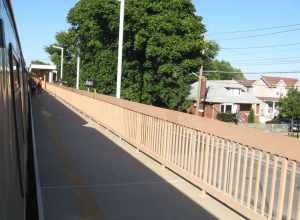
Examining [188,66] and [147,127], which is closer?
[147,127]

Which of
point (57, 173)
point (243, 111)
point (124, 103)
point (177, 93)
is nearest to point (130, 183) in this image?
point (57, 173)

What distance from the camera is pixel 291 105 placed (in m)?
71.4

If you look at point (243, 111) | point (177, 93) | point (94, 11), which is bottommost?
point (243, 111)

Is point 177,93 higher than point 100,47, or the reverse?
point 100,47

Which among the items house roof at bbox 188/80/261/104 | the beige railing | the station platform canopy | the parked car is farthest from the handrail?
the station platform canopy

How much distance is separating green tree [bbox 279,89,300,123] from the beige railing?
201ft

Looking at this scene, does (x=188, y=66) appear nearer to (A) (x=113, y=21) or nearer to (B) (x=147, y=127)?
(A) (x=113, y=21)

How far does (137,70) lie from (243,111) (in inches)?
1542

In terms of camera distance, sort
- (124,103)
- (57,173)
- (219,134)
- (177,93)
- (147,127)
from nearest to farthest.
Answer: (219,134), (57,173), (147,127), (124,103), (177,93)

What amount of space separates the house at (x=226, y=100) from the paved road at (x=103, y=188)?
61247mm

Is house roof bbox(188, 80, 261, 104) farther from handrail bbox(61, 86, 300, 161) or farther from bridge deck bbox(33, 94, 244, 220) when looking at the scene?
handrail bbox(61, 86, 300, 161)

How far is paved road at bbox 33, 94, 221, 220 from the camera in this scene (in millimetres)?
6355

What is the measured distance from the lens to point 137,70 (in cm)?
4319

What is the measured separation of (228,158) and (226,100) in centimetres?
6905
